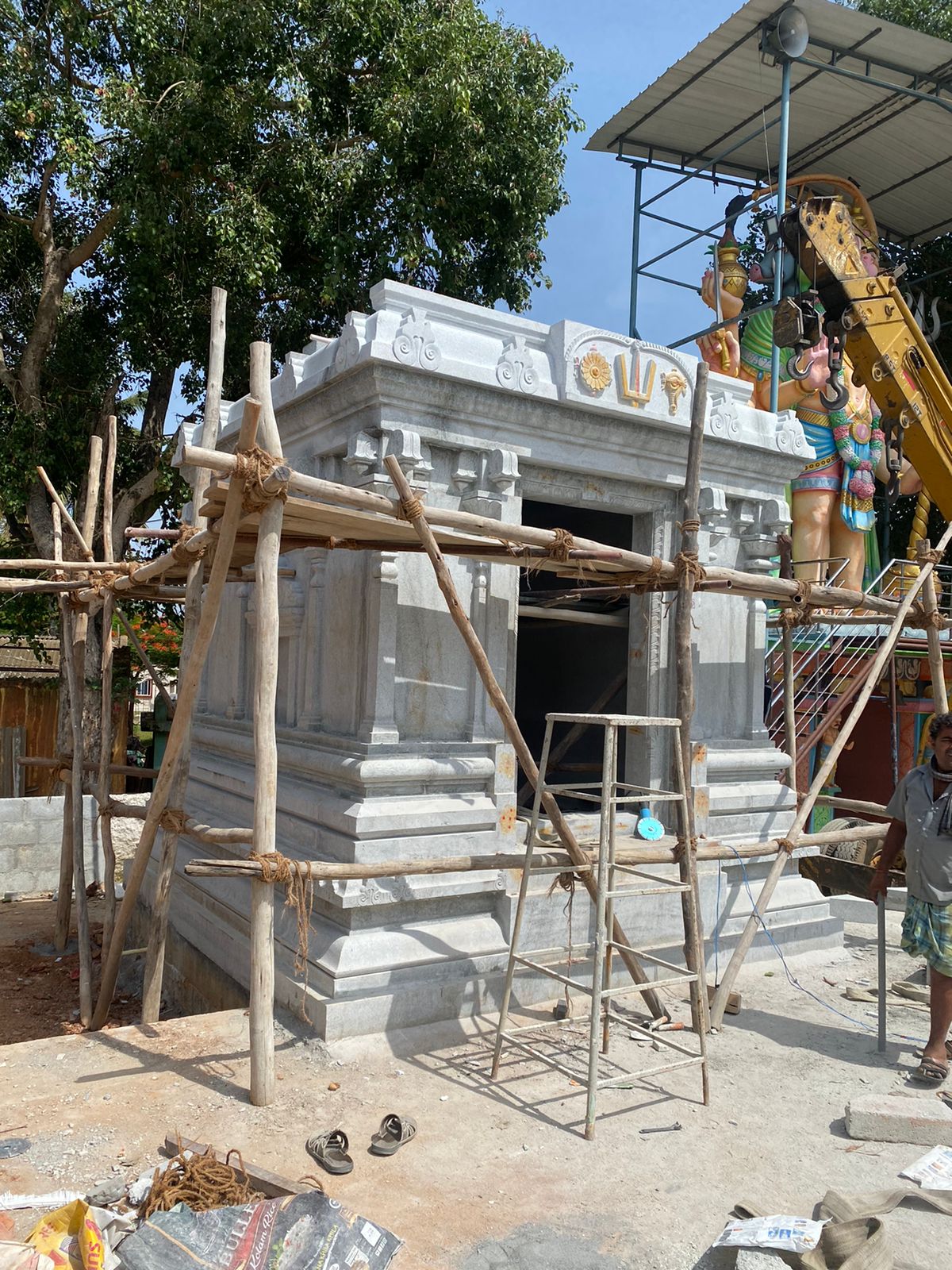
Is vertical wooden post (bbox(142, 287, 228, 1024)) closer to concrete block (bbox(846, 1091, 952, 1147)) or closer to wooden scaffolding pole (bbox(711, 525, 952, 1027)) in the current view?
wooden scaffolding pole (bbox(711, 525, 952, 1027))

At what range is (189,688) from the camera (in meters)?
5.21

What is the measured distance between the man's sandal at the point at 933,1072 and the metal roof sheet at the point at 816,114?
1367cm

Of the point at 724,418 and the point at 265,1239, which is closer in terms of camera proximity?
the point at 265,1239

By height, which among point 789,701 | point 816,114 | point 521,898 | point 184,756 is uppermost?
point 816,114

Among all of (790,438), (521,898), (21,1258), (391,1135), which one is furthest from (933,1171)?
(790,438)

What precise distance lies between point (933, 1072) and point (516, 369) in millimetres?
5075

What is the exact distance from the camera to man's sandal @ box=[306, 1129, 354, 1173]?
412 centimetres

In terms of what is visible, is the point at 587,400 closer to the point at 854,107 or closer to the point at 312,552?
the point at 312,552

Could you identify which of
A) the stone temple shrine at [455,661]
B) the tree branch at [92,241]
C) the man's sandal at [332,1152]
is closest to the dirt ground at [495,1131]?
the man's sandal at [332,1152]

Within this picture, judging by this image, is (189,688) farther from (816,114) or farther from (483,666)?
(816,114)

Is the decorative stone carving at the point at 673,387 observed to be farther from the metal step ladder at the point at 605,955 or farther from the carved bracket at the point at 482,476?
the metal step ladder at the point at 605,955

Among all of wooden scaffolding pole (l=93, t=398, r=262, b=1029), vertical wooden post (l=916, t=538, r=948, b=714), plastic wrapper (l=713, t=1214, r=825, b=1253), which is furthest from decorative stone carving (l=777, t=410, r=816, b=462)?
plastic wrapper (l=713, t=1214, r=825, b=1253)

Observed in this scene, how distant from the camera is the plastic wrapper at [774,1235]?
11.2ft

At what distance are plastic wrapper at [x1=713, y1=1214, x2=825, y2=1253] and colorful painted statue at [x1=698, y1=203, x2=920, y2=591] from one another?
12.7 meters
